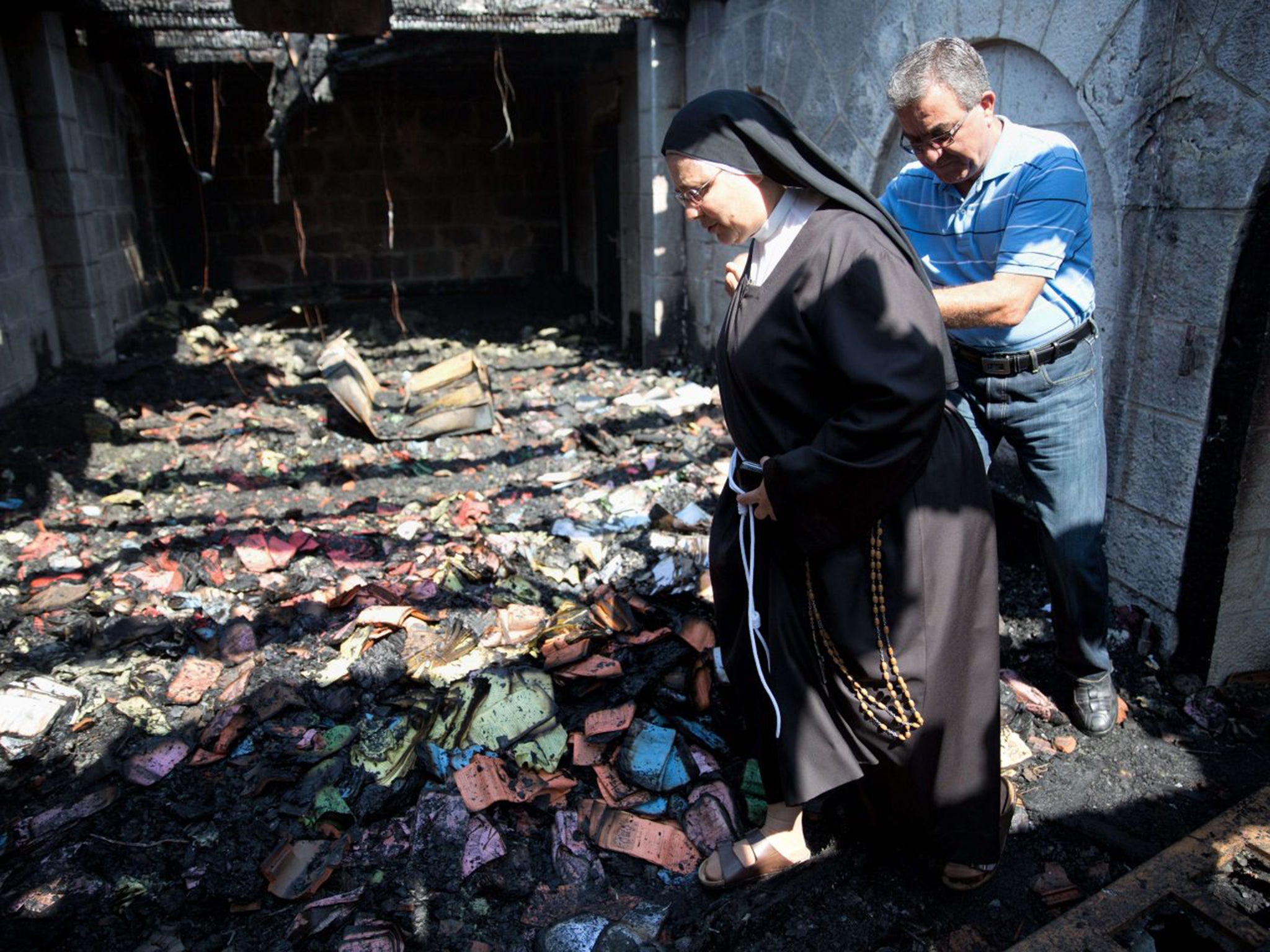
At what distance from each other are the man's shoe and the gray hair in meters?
1.95

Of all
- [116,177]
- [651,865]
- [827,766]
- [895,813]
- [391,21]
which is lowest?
[651,865]

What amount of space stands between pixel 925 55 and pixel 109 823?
345 centimetres

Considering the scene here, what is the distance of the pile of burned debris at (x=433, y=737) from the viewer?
261cm

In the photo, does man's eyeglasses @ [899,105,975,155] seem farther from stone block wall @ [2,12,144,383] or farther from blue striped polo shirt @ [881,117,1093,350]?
stone block wall @ [2,12,144,383]

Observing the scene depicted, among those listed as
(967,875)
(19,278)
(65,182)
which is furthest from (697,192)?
(65,182)

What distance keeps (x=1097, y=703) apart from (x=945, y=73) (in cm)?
214

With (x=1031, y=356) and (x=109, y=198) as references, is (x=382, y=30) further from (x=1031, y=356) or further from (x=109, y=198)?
(x=1031, y=356)

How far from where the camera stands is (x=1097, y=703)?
10.5 ft

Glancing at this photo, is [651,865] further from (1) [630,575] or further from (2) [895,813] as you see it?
(1) [630,575]

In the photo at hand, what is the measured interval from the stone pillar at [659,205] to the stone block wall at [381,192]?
4112 mm

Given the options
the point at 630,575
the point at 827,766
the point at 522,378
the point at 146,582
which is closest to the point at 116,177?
the point at 522,378

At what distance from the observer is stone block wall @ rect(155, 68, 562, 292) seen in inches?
473

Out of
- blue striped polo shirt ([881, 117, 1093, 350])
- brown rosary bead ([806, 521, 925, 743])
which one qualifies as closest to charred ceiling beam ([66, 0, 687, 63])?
blue striped polo shirt ([881, 117, 1093, 350])

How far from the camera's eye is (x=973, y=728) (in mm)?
2375
